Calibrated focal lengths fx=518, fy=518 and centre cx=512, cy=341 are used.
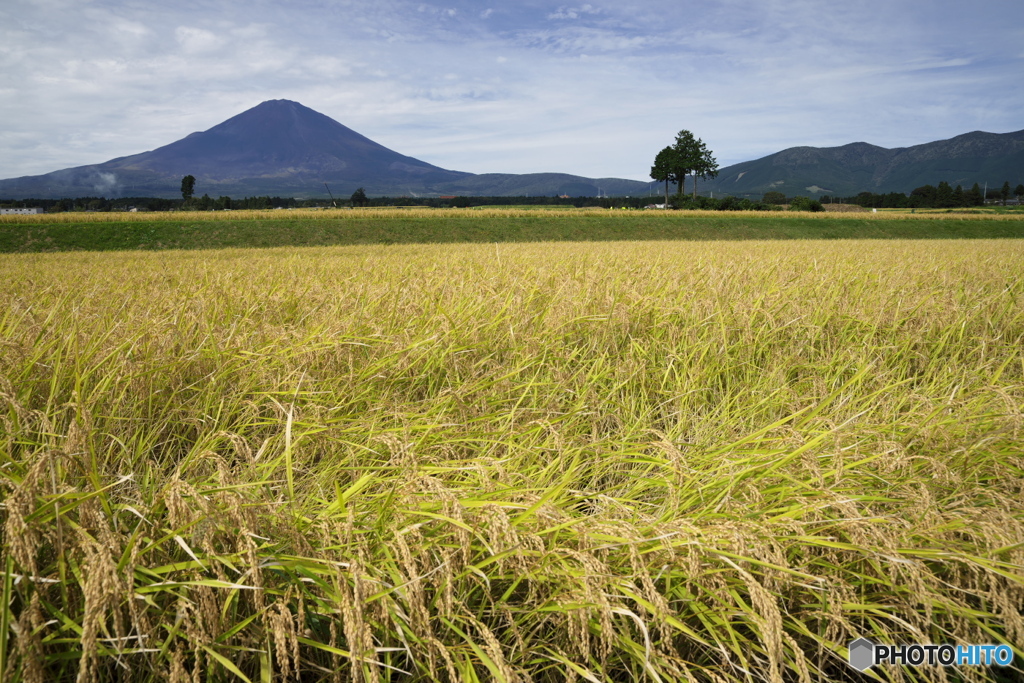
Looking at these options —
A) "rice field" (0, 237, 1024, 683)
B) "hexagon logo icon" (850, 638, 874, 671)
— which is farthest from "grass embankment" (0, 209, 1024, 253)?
"hexagon logo icon" (850, 638, 874, 671)

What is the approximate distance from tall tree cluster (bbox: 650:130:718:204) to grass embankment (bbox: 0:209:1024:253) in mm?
55567

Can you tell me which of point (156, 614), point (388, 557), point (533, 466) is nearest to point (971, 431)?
point (533, 466)

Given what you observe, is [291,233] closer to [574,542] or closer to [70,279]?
[70,279]

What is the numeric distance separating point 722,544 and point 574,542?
0.40 m

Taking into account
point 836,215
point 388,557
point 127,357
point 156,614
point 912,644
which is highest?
point 836,215

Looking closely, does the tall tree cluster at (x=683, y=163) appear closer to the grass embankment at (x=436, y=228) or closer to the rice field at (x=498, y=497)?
the grass embankment at (x=436, y=228)

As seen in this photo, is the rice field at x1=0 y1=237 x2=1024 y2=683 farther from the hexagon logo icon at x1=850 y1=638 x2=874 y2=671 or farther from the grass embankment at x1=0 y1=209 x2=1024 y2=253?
the grass embankment at x1=0 y1=209 x2=1024 y2=253

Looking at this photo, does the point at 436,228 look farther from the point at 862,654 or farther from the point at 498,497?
the point at 862,654

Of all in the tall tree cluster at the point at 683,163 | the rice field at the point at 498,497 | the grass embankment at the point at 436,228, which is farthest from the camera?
the tall tree cluster at the point at 683,163

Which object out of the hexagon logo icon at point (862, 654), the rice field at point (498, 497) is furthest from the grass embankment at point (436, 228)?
the hexagon logo icon at point (862, 654)

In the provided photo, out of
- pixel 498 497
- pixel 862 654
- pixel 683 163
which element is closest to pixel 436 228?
pixel 498 497

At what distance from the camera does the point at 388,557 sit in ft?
4.38

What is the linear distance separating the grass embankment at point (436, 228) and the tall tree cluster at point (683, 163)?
55.6 metres

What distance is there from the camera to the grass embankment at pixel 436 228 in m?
31.5
